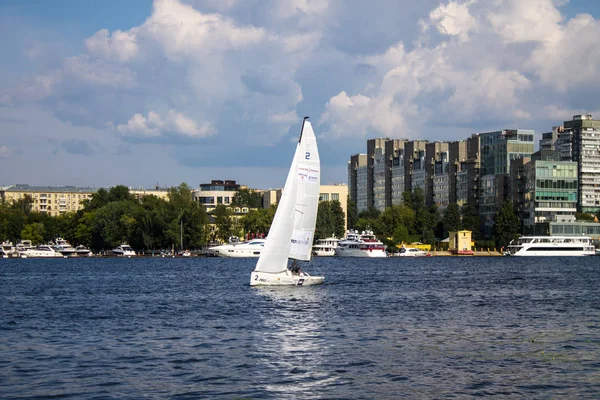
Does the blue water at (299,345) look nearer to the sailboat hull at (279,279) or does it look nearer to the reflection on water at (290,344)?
the reflection on water at (290,344)

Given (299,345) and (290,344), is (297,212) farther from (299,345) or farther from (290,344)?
(299,345)

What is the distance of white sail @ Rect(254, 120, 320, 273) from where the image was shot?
7194 cm

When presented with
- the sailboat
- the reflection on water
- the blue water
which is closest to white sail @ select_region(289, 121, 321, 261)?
the sailboat

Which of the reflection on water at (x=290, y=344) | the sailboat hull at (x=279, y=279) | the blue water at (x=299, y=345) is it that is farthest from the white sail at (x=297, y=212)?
the reflection on water at (x=290, y=344)

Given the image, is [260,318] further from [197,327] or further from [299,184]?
[299,184]

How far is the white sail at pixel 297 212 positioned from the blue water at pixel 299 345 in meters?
3.30

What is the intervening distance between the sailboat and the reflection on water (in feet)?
15.5

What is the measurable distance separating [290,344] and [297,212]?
30.1m

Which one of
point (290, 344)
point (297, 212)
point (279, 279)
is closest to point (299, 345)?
point (290, 344)

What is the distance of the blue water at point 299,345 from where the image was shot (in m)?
32.8

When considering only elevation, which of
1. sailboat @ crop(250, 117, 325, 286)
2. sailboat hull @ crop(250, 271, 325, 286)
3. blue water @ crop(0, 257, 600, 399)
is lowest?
blue water @ crop(0, 257, 600, 399)

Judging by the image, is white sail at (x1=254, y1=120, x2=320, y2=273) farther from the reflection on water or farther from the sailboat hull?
the reflection on water

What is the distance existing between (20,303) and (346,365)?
40.0 metres

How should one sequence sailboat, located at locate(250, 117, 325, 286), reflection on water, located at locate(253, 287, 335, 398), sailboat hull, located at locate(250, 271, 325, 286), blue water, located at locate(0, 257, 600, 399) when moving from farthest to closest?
sailboat hull, located at locate(250, 271, 325, 286)
sailboat, located at locate(250, 117, 325, 286)
reflection on water, located at locate(253, 287, 335, 398)
blue water, located at locate(0, 257, 600, 399)
